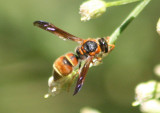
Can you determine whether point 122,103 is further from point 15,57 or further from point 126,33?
point 15,57

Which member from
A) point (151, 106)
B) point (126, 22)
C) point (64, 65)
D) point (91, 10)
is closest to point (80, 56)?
point (64, 65)

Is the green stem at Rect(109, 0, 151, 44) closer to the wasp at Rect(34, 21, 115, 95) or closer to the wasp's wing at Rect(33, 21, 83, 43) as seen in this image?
the wasp at Rect(34, 21, 115, 95)

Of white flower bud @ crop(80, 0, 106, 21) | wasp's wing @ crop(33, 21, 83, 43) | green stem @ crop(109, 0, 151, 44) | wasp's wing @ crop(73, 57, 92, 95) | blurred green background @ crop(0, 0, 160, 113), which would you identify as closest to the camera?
green stem @ crop(109, 0, 151, 44)

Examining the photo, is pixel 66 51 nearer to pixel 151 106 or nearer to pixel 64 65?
pixel 64 65

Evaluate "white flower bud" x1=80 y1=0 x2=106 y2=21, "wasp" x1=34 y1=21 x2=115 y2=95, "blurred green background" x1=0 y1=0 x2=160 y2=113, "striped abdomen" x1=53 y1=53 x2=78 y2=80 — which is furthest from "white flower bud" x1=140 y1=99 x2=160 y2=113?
"blurred green background" x1=0 y1=0 x2=160 y2=113

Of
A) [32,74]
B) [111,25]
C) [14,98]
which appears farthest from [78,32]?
[14,98]

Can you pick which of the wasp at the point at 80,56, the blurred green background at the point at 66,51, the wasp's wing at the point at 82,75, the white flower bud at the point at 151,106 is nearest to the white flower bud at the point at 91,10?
the wasp at the point at 80,56
